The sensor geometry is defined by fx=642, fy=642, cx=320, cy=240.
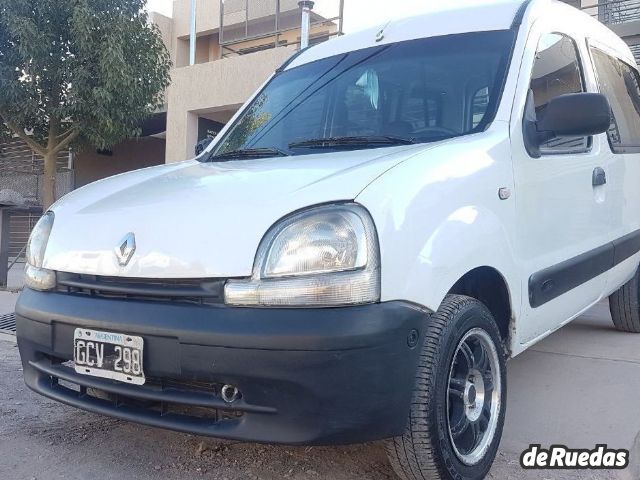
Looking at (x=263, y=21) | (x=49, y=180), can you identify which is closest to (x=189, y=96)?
(x=49, y=180)

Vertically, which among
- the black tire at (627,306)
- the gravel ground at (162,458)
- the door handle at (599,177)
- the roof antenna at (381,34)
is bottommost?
the gravel ground at (162,458)

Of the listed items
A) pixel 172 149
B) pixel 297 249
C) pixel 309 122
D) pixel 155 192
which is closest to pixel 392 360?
pixel 297 249

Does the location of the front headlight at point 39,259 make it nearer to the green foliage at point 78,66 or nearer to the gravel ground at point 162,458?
the gravel ground at point 162,458

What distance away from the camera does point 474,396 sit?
2.43m

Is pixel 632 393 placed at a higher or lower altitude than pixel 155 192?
lower

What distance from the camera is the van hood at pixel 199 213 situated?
2.04m

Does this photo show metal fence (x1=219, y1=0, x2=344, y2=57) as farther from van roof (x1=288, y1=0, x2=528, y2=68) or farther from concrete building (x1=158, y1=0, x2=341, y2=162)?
van roof (x1=288, y1=0, x2=528, y2=68)

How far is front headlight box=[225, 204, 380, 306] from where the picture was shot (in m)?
1.93

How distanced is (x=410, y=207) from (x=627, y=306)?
3282mm

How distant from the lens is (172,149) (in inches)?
431

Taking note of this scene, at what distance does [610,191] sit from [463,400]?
1.95 meters

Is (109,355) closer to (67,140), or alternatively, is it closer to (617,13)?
(617,13)

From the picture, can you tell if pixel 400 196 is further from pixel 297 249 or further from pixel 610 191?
pixel 610 191

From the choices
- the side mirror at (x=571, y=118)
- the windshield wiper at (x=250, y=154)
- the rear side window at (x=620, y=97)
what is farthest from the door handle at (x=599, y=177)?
the windshield wiper at (x=250, y=154)
